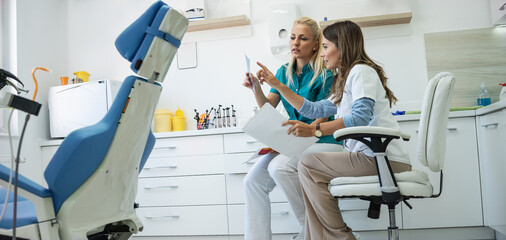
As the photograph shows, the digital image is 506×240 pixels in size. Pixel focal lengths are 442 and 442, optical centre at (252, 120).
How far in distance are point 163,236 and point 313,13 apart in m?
2.22

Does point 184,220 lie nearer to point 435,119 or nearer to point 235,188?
point 235,188

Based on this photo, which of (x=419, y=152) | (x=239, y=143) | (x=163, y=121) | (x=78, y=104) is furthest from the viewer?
(x=163, y=121)

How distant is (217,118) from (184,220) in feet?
2.99

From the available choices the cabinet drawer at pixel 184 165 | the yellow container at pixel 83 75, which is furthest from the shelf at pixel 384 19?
the yellow container at pixel 83 75

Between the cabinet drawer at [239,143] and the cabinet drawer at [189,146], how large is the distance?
5 centimetres

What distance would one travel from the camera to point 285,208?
3.13 m

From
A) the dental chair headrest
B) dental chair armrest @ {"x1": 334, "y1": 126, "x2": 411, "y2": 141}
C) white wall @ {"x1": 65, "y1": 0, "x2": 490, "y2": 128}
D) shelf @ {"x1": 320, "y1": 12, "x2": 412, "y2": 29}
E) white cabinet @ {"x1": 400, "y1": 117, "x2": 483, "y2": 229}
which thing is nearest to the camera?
the dental chair headrest

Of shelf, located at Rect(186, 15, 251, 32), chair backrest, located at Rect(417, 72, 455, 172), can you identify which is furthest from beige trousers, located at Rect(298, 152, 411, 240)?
shelf, located at Rect(186, 15, 251, 32)

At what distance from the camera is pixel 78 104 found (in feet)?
12.2

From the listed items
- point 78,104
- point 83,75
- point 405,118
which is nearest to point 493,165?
point 405,118

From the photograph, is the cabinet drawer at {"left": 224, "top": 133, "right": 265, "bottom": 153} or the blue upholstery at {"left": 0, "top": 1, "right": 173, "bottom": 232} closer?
the blue upholstery at {"left": 0, "top": 1, "right": 173, "bottom": 232}

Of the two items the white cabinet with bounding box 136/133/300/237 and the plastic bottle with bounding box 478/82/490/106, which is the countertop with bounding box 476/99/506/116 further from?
the white cabinet with bounding box 136/133/300/237

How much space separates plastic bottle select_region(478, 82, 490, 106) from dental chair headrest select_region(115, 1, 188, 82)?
2.80 meters

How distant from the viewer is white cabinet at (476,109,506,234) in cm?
255
